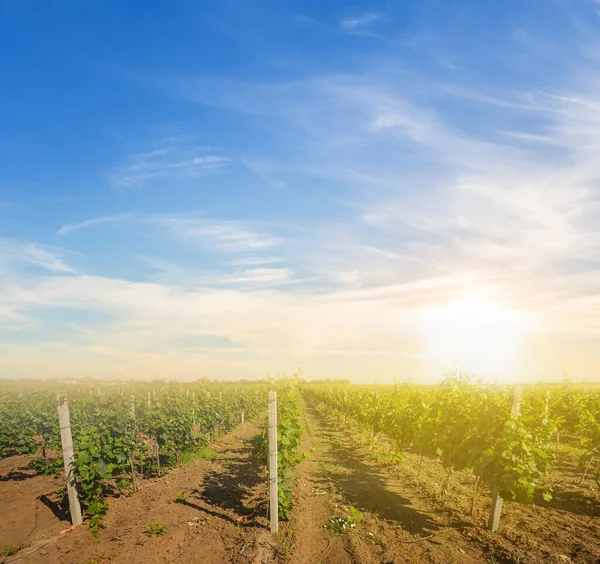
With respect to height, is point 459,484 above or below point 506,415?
below

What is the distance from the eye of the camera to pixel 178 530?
22.1 ft

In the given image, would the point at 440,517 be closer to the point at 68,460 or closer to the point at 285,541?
the point at 285,541

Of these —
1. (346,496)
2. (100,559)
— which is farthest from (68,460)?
(346,496)

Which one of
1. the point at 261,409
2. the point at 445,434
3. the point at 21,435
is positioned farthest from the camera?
the point at 261,409

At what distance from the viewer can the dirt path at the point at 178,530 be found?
594 cm

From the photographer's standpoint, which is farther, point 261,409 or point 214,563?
point 261,409

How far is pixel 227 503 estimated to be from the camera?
323 inches

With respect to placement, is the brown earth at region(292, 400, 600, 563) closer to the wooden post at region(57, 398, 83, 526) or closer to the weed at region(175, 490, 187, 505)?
the weed at region(175, 490, 187, 505)

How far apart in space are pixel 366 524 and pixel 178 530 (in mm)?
Answer: 3516

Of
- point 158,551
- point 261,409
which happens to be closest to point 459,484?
point 158,551

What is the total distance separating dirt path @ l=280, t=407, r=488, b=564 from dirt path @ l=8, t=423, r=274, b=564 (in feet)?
2.54

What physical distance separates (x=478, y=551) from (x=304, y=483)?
15.3 feet

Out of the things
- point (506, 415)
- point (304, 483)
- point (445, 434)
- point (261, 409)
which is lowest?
point (261, 409)

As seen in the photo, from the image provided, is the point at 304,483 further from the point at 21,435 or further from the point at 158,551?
the point at 21,435
